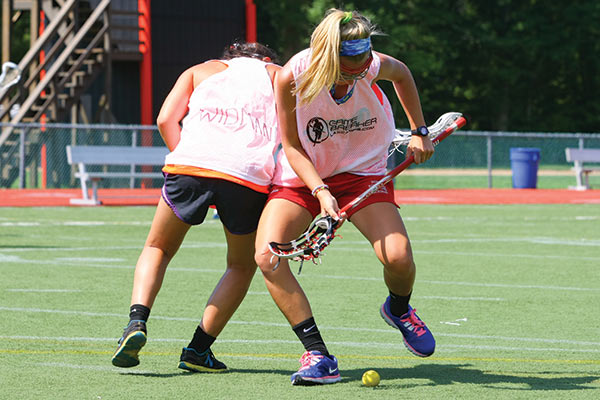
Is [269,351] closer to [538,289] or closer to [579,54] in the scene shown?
[538,289]

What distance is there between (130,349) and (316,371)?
922mm

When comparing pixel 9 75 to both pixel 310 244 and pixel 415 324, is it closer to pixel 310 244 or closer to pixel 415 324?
pixel 415 324

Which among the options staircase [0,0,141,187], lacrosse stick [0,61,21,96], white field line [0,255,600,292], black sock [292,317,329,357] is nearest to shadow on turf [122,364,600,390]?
black sock [292,317,329,357]

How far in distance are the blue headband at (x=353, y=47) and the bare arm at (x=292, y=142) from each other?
0.30 m

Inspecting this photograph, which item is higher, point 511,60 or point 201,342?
point 201,342

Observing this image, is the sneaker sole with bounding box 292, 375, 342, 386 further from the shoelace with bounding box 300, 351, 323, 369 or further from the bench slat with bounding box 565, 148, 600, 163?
the bench slat with bounding box 565, 148, 600, 163

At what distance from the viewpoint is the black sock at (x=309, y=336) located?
584 cm

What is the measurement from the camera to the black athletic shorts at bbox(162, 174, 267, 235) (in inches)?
237

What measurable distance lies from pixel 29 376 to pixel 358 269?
18.5ft

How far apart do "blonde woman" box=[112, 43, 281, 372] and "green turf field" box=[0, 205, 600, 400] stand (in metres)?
0.40

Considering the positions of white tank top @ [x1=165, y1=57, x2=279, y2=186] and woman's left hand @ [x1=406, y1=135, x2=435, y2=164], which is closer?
white tank top @ [x1=165, y1=57, x2=279, y2=186]

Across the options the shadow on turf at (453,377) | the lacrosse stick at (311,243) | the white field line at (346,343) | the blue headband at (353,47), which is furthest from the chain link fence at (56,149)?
the blue headband at (353,47)

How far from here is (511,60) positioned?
208 ft

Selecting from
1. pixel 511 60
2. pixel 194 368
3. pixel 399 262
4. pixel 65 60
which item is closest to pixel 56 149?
pixel 65 60
